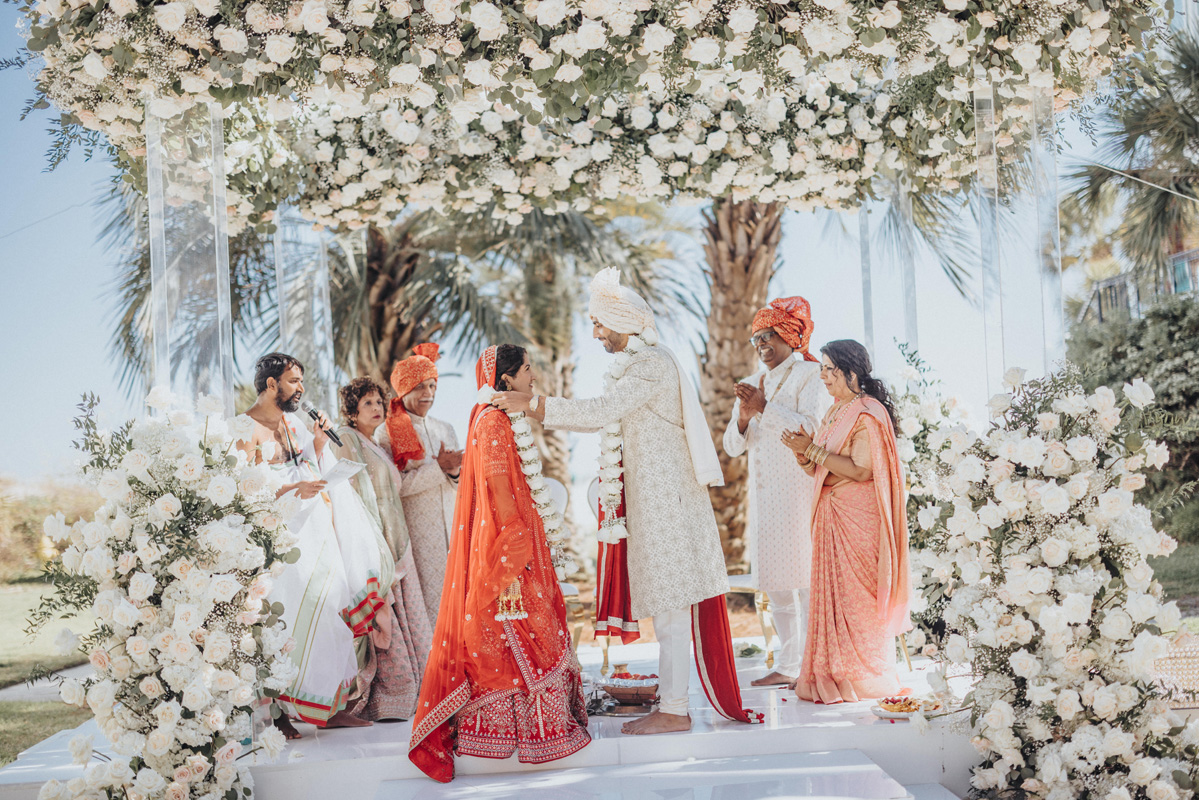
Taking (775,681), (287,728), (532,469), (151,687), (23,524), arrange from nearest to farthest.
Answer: (151,687), (532,469), (287,728), (775,681), (23,524)

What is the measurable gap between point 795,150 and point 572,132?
133 cm

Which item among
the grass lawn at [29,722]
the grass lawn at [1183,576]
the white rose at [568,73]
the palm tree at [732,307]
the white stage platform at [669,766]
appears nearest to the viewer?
the white stage platform at [669,766]

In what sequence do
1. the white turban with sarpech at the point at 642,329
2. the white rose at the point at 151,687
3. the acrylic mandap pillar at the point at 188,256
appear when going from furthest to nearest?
the white turban with sarpech at the point at 642,329 → the acrylic mandap pillar at the point at 188,256 → the white rose at the point at 151,687

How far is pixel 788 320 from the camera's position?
5223 mm

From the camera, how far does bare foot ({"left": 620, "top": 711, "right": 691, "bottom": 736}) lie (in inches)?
163

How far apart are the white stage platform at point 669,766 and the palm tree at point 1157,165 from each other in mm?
8116

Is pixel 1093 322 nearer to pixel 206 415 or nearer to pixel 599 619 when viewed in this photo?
pixel 599 619

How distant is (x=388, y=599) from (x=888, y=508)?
8.01ft

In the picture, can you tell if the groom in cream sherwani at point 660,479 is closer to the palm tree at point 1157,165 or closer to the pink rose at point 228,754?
the pink rose at point 228,754

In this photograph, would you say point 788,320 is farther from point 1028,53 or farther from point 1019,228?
point 1028,53

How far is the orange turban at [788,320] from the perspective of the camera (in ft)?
17.1

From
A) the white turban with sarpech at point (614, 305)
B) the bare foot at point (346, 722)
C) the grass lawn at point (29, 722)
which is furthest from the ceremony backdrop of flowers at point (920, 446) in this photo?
the grass lawn at point (29, 722)

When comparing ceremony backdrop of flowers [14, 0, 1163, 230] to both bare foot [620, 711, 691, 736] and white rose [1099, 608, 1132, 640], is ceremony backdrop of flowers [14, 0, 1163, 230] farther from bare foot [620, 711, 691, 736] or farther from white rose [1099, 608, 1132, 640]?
bare foot [620, 711, 691, 736]

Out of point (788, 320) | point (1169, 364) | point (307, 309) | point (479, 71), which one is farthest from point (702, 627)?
point (1169, 364)
